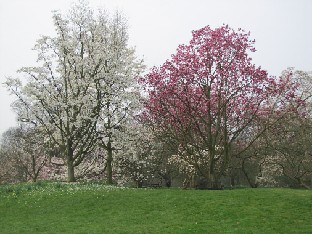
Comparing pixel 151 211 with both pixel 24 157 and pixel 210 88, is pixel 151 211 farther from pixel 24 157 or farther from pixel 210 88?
pixel 24 157

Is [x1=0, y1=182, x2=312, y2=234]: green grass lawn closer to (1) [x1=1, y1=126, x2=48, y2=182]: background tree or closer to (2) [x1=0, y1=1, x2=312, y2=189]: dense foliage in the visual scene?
(2) [x1=0, y1=1, x2=312, y2=189]: dense foliage

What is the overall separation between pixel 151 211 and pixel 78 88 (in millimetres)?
13545

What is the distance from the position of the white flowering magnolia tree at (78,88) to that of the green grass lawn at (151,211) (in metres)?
6.46

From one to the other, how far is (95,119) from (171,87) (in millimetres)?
6361

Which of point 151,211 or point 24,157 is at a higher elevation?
point 24,157

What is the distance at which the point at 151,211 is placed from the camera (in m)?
17.2

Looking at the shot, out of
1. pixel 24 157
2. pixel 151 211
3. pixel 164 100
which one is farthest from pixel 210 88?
pixel 24 157

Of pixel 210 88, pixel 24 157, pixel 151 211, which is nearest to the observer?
pixel 151 211

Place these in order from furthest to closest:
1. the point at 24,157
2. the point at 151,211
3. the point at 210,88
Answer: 1. the point at 24,157
2. the point at 210,88
3. the point at 151,211

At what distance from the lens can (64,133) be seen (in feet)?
89.1

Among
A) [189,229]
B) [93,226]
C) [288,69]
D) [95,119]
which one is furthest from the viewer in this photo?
[288,69]

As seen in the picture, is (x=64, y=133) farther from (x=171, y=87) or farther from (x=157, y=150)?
(x=157, y=150)

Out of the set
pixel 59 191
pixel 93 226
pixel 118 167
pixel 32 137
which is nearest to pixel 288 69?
pixel 118 167

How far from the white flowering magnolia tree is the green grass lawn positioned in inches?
254
